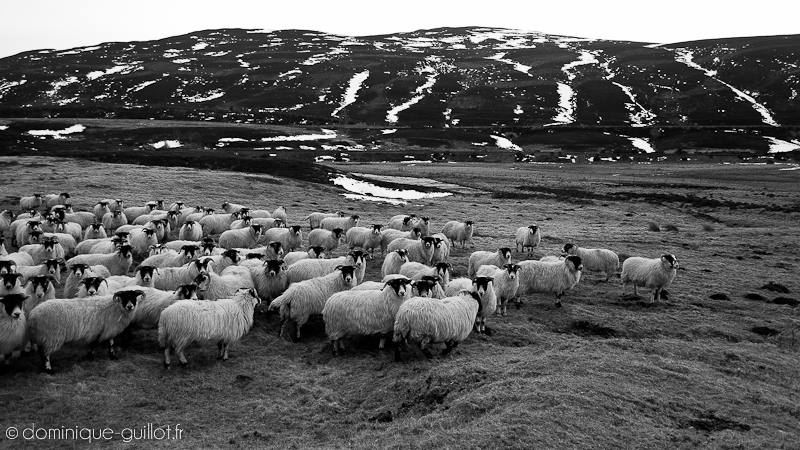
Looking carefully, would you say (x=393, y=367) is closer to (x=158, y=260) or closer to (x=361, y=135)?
(x=158, y=260)

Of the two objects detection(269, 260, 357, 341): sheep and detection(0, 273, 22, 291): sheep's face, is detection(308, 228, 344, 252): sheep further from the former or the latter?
detection(0, 273, 22, 291): sheep's face

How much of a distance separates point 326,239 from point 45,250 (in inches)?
435

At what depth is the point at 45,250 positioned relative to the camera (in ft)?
62.5

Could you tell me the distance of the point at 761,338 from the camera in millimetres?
15109

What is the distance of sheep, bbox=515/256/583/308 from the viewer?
1797 cm

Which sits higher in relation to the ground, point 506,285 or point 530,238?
point 506,285

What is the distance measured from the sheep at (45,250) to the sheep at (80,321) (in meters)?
8.52

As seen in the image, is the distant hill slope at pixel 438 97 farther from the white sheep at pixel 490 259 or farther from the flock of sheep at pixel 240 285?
the white sheep at pixel 490 259


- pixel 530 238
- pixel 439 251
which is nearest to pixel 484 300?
pixel 439 251

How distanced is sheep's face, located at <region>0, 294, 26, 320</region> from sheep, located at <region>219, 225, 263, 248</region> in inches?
506

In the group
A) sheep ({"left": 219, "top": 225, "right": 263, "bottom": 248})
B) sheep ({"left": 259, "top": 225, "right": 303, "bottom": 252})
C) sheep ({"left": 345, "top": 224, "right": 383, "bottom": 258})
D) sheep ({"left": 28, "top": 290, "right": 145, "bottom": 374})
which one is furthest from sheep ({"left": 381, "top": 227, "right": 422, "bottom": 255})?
sheep ({"left": 28, "top": 290, "right": 145, "bottom": 374})

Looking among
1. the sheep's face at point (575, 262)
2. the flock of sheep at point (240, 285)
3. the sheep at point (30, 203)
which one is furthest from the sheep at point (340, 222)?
the sheep at point (30, 203)

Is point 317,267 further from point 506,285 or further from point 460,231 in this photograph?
point 460,231

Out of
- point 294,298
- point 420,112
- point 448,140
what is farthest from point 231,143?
point 294,298
